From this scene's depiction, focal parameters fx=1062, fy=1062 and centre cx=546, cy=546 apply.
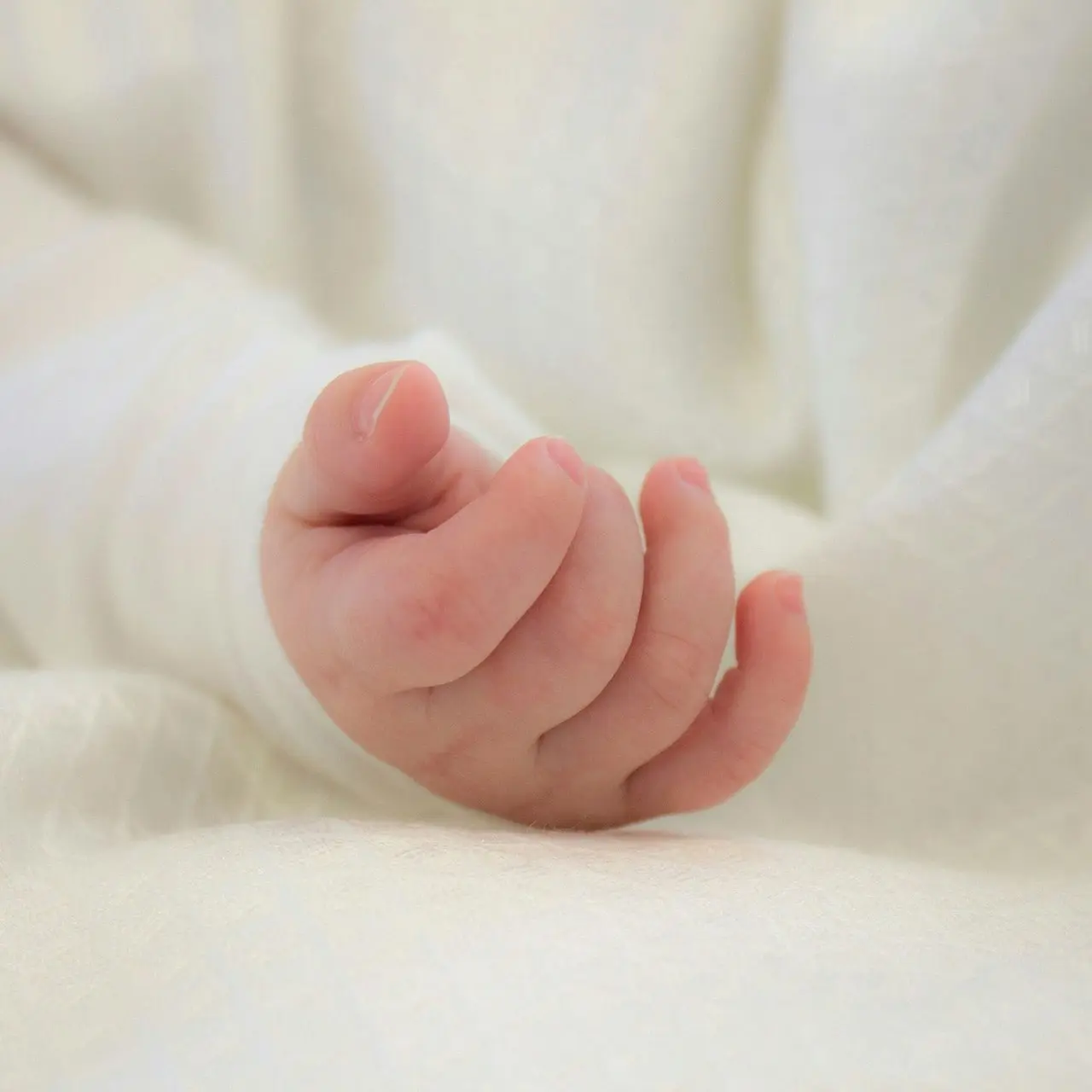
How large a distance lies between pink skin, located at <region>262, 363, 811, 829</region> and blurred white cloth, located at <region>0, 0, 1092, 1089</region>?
0.03 m

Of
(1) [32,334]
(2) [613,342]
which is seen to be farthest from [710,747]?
(1) [32,334]

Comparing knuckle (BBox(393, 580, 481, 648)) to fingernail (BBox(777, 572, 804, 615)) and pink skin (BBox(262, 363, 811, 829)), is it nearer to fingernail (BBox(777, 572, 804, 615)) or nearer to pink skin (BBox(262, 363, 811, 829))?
pink skin (BBox(262, 363, 811, 829))

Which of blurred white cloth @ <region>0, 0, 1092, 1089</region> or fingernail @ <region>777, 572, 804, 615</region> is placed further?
fingernail @ <region>777, 572, 804, 615</region>

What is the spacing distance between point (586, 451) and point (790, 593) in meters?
0.20

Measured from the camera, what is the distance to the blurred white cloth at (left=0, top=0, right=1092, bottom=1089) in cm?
22

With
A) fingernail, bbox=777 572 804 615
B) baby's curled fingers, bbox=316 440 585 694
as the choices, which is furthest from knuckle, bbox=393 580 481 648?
fingernail, bbox=777 572 804 615

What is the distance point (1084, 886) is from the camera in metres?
0.31

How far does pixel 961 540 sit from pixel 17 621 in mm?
372

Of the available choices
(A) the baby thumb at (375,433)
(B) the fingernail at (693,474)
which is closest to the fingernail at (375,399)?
(A) the baby thumb at (375,433)

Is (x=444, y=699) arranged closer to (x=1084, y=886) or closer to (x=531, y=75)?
(x=1084, y=886)

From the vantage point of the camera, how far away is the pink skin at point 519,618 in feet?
0.91

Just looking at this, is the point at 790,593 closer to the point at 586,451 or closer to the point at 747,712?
the point at 747,712

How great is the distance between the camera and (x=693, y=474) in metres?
0.34

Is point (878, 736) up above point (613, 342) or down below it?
below
